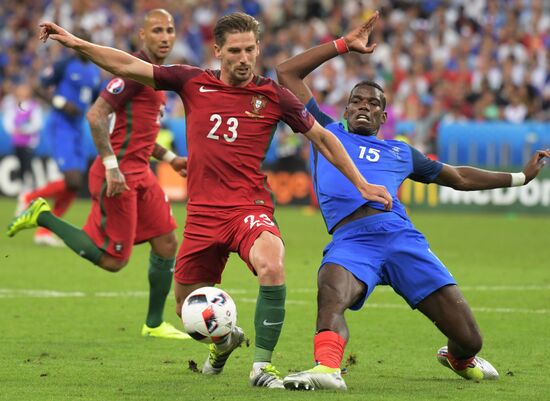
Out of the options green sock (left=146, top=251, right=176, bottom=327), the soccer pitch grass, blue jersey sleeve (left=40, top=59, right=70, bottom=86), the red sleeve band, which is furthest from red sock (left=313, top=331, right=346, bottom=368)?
blue jersey sleeve (left=40, top=59, right=70, bottom=86)

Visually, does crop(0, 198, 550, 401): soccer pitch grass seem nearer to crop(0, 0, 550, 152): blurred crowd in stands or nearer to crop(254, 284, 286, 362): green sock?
crop(254, 284, 286, 362): green sock

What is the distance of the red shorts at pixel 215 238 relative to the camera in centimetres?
779

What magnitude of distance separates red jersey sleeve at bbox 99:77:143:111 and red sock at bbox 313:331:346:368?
3.41 m

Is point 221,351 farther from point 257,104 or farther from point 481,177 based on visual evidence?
point 481,177

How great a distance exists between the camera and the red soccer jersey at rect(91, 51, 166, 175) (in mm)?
10289

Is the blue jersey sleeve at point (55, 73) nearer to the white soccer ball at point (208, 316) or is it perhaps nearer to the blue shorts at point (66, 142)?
the blue shorts at point (66, 142)

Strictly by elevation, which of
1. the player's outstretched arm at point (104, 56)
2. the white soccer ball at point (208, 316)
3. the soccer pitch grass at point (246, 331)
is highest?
the player's outstretched arm at point (104, 56)

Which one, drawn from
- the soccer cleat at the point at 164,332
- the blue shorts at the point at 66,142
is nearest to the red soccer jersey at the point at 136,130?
the soccer cleat at the point at 164,332

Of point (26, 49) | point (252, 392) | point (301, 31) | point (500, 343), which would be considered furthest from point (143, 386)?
point (26, 49)

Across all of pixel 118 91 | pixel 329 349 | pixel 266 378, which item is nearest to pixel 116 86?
pixel 118 91

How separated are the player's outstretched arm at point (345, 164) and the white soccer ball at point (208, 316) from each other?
3.52ft

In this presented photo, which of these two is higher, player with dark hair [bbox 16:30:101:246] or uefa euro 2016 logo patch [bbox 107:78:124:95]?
uefa euro 2016 logo patch [bbox 107:78:124:95]

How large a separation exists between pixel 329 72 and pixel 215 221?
1932 cm

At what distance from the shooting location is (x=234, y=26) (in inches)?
308
